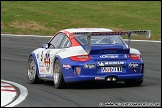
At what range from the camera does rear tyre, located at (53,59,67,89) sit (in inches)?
448

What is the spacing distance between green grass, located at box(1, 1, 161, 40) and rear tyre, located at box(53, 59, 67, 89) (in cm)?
1846

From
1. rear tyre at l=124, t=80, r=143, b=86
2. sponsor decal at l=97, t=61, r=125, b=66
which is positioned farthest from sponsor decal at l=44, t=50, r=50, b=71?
rear tyre at l=124, t=80, r=143, b=86

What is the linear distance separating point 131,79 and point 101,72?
735mm

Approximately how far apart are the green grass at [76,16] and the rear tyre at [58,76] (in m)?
18.5

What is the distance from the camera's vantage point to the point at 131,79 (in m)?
11.5

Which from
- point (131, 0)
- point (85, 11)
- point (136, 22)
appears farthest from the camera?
point (131, 0)

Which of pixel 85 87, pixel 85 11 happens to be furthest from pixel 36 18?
pixel 85 87

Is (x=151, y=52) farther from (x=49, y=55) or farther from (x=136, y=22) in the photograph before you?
(x=136, y=22)

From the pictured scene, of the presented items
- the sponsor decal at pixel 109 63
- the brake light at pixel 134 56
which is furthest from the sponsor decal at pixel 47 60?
the brake light at pixel 134 56

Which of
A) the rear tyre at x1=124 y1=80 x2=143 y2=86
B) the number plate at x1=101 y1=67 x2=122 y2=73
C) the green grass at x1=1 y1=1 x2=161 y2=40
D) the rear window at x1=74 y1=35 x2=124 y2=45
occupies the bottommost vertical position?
the rear tyre at x1=124 y1=80 x2=143 y2=86

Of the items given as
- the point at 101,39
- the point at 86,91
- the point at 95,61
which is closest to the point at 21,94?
the point at 86,91

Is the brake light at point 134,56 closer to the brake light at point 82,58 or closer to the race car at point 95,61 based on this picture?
the race car at point 95,61

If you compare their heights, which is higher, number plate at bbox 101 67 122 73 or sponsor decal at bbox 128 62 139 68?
sponsor decal at bbox 128 62 139 68

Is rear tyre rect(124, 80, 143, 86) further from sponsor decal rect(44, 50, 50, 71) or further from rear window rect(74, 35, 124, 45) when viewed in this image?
sponsor decal rect(44, 50, 50, 71)
